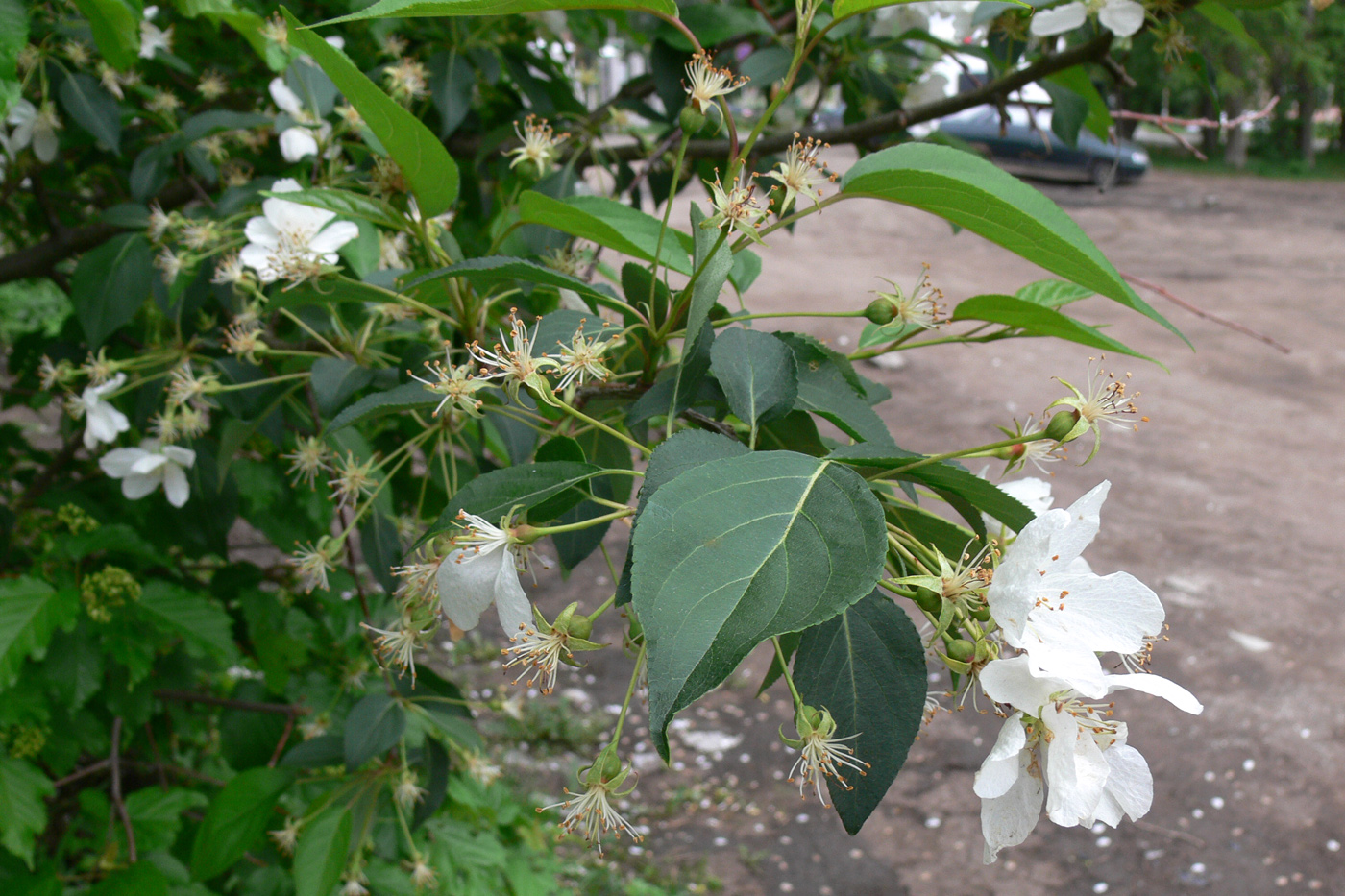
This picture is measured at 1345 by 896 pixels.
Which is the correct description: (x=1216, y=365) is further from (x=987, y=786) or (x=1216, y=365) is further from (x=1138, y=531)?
(x=987, y=786)

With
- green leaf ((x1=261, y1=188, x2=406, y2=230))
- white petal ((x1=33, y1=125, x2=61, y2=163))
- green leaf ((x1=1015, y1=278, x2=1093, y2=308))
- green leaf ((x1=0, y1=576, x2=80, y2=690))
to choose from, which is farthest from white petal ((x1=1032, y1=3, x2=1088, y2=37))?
green leaf ((x1=0, y1=576, x2=80, y2=690))

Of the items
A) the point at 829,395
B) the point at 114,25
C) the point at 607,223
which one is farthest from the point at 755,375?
the point at 114,25

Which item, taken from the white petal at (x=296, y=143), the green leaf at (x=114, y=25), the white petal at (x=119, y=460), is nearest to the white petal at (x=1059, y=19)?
the white petal at (x=296, y=143)

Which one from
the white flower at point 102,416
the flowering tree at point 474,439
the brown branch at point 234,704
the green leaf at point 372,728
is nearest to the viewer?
the flowering tree at point 474,439

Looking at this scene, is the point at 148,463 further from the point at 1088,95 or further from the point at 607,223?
the point at 1088,95

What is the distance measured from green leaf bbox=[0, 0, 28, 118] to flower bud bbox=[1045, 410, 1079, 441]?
41.7 inches

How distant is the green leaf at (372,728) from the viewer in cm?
117

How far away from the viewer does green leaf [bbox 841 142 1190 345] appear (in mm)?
585

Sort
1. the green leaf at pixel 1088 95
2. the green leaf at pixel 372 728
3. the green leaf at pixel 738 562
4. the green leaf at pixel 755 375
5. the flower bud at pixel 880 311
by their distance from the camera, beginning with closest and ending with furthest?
1. the green leaf at pixel 738 562
2. the green leaf at pixel 755 375
3. the flower bud at pixel 880 311
4. the green leaf at pixel 372 728
5. the green leaf at pixel 1088 95

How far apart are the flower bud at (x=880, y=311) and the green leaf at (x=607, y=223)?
0.15 meters

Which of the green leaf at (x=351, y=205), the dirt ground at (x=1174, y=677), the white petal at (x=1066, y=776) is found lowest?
the dirt ground at (x=1174, y=677)

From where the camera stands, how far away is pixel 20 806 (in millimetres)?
1414

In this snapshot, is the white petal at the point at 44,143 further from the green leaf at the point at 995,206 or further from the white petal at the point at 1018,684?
the white petal at the point at 1018,684

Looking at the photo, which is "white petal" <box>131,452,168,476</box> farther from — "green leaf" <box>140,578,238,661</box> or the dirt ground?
the dirt ground
